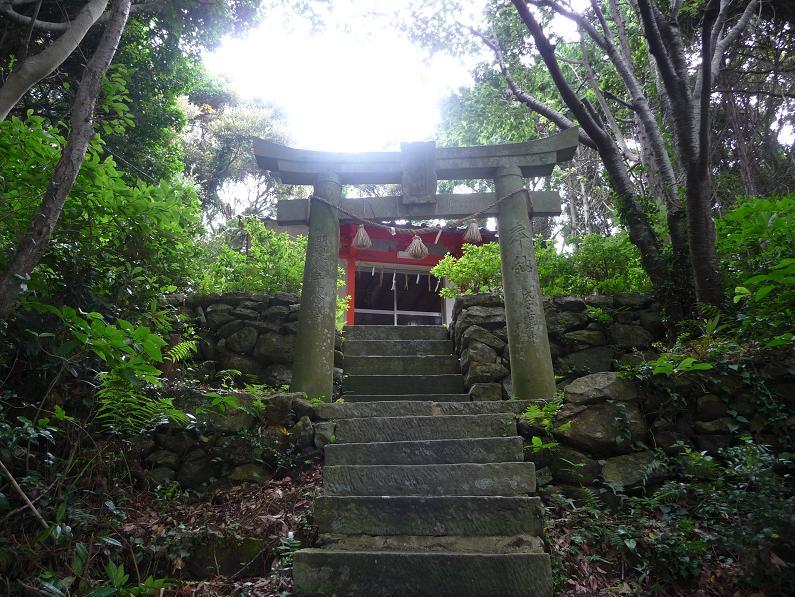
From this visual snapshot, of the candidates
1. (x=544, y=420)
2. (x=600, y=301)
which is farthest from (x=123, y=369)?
(x=600, y=301)

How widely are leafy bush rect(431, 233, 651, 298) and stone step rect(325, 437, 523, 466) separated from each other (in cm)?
362

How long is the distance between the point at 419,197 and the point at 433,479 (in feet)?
12.0

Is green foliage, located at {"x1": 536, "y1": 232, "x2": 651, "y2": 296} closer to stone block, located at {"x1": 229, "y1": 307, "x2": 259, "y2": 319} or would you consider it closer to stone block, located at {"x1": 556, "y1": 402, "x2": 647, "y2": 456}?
stone block, located at {"x1": 556, "y1": 402, "x2": 647, "y2": 456}

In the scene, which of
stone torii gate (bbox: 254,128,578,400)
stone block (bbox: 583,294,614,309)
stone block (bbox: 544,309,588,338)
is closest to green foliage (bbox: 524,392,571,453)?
stone torii gate (bbox: 254,128,578,400)

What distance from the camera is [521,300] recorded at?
5512 millimetres

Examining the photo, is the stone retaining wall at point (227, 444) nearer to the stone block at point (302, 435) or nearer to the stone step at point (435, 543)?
the stone block at point (302, 435)

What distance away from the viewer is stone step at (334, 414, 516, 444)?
13.7ft

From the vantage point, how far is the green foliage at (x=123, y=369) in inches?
109

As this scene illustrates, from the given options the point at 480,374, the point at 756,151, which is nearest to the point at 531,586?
the point at 480,374

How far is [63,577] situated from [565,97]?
6.44 m

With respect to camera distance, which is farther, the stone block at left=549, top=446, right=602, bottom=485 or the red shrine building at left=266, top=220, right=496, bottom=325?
the red shrine building at left=266, top=220, right=496, bottom=325

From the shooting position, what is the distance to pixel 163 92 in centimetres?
930

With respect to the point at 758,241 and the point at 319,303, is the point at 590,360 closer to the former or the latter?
the point at 758,241

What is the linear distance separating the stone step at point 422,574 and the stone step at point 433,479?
621mm
